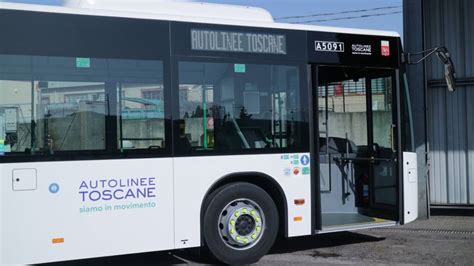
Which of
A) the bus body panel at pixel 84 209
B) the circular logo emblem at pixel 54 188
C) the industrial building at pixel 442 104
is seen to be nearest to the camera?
the bus body panel at pixel 84 209

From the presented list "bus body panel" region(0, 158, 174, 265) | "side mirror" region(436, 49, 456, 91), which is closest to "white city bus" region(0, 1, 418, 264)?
"bus body panel" region(0, 158, 174, 265)

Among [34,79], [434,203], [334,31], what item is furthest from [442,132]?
[34,79]

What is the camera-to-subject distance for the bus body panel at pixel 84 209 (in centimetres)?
550

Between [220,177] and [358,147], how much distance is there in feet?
9.38

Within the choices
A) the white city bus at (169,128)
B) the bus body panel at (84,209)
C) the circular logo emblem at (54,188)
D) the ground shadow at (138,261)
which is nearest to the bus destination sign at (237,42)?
the white city bus at (169,128)

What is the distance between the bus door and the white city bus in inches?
2.6

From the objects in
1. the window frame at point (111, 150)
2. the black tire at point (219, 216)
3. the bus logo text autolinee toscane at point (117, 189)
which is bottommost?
the black tire at point (219, 216)

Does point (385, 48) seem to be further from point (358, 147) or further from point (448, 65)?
point (358, 147)

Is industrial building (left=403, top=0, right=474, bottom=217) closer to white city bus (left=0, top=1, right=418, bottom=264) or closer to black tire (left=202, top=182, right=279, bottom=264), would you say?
white city bus (left=0, top=1, right=418, bottom=264)

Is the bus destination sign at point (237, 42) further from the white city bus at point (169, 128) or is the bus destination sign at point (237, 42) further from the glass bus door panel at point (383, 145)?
the glass bus door panel at point (383, 145)

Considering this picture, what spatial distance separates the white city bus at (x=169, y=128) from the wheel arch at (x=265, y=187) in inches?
0.6

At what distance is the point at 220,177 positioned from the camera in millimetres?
6434

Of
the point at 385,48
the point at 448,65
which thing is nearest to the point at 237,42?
the point at 385,48

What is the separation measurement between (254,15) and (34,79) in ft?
9.52
